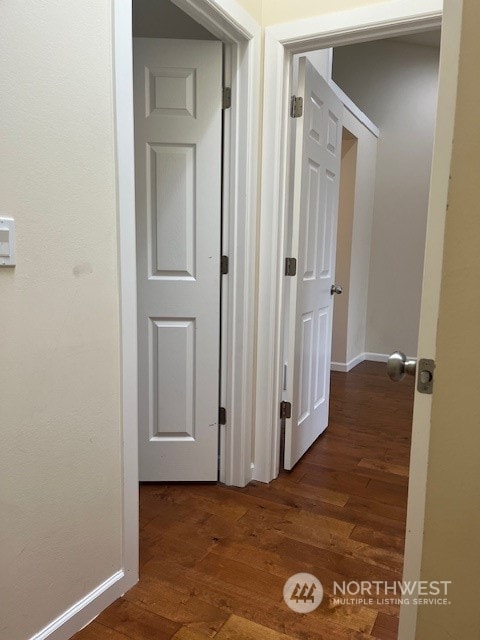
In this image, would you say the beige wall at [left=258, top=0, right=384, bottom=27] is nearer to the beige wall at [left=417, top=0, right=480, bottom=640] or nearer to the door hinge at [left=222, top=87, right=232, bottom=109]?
the door hinge at [left=222, top=87, right=232, bottom=109]

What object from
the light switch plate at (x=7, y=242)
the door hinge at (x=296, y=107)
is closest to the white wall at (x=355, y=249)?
the door hinge at (x=296, y=107)

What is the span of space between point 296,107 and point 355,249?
2.36 metres

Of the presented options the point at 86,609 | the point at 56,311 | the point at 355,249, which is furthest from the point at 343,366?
the point at 56,311

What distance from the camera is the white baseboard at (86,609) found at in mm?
1270

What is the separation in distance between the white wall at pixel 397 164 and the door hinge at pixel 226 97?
2.94 meters

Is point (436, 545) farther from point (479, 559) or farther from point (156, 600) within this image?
point (156, 600)

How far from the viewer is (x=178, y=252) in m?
2.04

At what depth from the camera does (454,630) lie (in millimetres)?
690

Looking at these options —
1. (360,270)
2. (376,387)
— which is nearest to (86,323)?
(376,387)

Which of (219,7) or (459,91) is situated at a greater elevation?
(219,7)

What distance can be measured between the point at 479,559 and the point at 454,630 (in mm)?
131

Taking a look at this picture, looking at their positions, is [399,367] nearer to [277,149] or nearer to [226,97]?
[277,149]

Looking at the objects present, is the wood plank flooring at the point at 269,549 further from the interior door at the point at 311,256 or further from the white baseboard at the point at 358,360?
the white baseboard at the point at 358,360

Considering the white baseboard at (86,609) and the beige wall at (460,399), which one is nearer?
the beige wall at (460,399)
